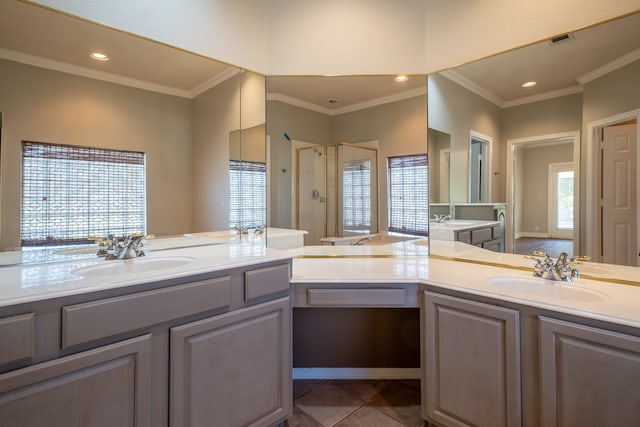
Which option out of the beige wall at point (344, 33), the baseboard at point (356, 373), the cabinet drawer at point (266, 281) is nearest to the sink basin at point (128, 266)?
the cabinet drawer at point (266, 281)

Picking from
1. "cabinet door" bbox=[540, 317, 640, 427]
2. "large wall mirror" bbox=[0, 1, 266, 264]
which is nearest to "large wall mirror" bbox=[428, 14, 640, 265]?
"cabinet door" bbox=[540, 317, 640, 427]

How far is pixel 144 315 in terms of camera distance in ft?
3.68

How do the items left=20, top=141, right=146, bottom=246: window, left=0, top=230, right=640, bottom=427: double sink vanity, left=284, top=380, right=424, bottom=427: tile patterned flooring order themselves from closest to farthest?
1. left=0, top=230, right=640, bottom=427: double sink vanity
2. left=20, top=141, right=146, bottom=246: window
3. left=284, top=380, right=424, bottom=427: tile patterned flooring

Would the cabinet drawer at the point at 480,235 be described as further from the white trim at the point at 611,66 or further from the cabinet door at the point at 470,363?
the white trim at the point at 611,66

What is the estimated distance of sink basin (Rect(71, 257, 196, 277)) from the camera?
1329 millimetres

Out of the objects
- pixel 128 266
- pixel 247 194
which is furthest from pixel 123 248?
pixel 247 194

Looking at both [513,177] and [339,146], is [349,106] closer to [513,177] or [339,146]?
[339,146]

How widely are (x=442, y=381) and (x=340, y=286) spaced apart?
2.14ft

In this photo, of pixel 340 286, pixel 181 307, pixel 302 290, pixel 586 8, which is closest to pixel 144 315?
pixel 181 307

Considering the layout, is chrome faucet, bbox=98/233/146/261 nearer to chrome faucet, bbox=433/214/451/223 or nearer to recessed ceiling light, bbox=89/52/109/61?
recessed ceiling light, bbox=89/52/109/61

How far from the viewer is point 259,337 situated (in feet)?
4.76

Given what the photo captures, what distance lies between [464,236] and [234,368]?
1.56 m

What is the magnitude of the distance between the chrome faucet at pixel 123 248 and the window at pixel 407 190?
1533 millimetres

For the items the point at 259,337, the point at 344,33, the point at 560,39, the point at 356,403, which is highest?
the point at 344,33
